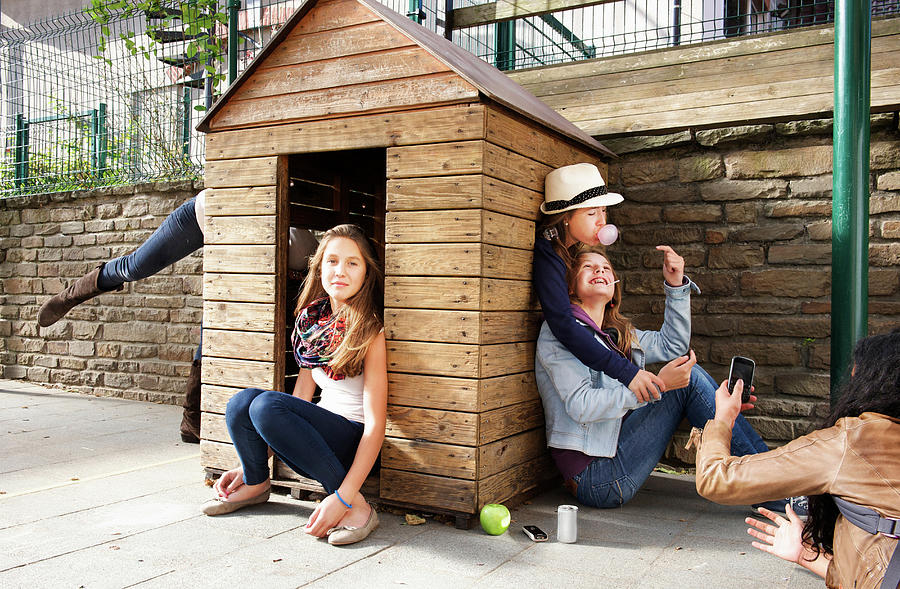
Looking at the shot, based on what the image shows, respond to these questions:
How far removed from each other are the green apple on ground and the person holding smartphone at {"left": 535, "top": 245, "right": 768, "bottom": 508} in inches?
21.6

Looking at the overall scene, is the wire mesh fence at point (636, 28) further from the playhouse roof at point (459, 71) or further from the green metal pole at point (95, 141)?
the green metal pole at point (95, 141)

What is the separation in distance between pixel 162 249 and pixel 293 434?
2.74 meters

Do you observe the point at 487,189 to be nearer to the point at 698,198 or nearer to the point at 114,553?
the point at 698,198

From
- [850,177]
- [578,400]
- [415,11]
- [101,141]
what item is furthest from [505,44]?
[101,141]

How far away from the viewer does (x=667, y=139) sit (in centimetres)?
482

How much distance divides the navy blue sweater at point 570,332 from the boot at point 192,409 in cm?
257

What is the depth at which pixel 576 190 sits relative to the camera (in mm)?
3811

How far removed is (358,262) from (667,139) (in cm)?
229

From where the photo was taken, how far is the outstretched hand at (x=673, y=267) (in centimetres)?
393

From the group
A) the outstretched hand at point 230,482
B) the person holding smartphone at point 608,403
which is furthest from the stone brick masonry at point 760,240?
the outstretched hand at point 230,482

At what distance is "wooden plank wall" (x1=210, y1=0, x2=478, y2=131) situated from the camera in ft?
11.7

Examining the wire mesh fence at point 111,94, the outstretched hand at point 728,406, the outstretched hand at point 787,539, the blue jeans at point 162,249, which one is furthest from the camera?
the wire mesh fence at point 111,94

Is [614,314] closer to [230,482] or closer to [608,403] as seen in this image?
[608,403]

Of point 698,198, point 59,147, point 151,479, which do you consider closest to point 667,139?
point 698,198
